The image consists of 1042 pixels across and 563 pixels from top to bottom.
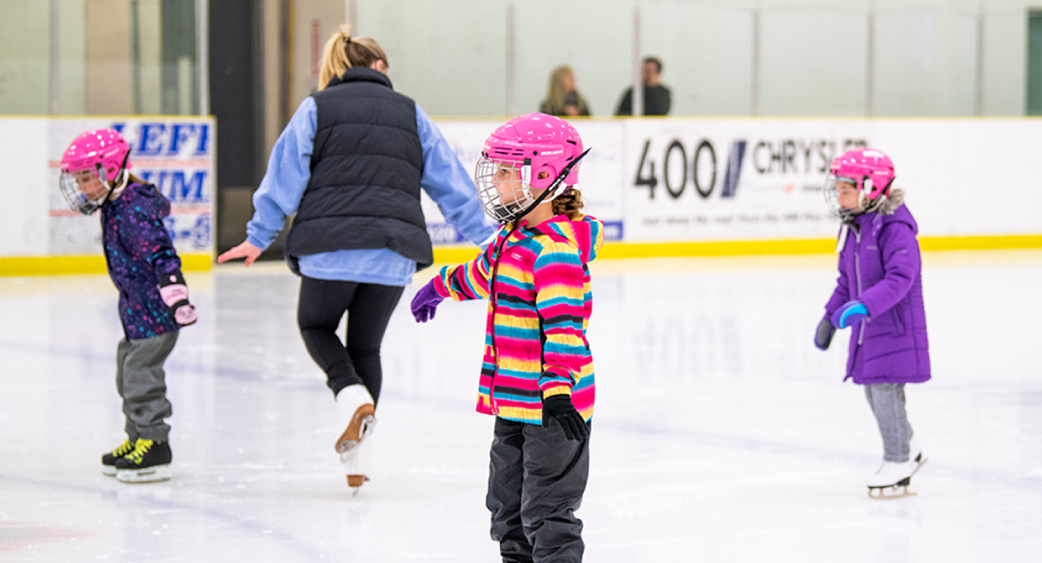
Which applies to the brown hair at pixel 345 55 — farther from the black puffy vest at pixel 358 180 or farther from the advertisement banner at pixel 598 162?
the advertisement banner at pixel 598 162

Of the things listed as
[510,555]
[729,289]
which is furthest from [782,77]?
[510,555]

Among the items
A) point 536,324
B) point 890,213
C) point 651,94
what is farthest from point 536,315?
point 651,94

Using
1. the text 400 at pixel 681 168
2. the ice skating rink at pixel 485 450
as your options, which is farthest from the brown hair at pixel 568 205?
the text 400 at pixel 681 168

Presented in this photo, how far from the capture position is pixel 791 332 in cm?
732

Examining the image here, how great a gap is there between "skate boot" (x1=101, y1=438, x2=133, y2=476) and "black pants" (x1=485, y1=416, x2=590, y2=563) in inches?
67.1

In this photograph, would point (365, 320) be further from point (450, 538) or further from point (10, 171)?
point (10, 171)

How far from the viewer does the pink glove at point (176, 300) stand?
376cm

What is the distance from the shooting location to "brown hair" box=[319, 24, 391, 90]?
3883 millimetres

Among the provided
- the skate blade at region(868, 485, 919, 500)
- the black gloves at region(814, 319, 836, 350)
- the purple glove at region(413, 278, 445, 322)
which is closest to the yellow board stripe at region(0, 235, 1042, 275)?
the black gloves at region(814, 319, 836, 350)

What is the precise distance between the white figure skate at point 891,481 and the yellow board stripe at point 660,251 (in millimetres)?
8084

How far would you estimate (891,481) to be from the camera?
3736 millimetres

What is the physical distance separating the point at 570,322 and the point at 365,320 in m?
1.49

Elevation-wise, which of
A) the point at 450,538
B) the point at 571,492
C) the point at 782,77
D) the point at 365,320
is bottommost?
the point at 450,538

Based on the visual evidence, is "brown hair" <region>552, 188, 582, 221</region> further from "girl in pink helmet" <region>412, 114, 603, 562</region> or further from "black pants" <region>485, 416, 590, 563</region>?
"black pants" <region>485, 416, 590, 563</region>
